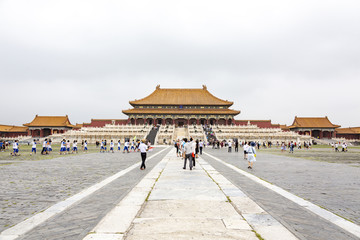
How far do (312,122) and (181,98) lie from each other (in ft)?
119

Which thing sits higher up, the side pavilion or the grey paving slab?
the side pavilion

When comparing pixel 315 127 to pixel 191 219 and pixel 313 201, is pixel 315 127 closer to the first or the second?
pixel 313 201

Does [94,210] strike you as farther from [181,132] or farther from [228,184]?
[181,132]

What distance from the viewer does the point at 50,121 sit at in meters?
70.2

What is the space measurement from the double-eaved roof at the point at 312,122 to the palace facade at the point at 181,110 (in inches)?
689

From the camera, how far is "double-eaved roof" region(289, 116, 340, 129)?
68.0 metres

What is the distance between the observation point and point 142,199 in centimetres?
514

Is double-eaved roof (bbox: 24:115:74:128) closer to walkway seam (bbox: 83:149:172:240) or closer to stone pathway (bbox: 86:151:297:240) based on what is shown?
walkway seam (bbox: 83:149:172:240)

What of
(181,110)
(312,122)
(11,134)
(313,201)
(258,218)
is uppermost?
(181,110)

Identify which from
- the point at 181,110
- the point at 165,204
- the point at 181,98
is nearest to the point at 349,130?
the point at 181,110

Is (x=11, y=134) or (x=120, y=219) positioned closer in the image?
(x=120, y=219)

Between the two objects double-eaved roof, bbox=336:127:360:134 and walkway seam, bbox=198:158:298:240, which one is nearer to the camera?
walkway seam, bbox=198:158:298:240

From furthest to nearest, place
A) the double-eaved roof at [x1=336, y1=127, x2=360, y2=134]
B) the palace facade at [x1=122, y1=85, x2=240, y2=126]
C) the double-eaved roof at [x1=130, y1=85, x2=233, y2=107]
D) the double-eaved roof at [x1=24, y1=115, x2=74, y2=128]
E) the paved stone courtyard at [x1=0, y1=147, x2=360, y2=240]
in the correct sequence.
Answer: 1. the double-eaved roof at [x1=24, y1=115, x2=74, y2=128]
2. the double-eaved roof at [x1=130, y1=85, x2=233, y2=107]
3. the double-eaved roof at [x1=336, y1=127, x2=360, y2=134]
4. the palace facade at [x1=122, y1=85, x2=240, y2=126]
5. the paved stone courtyard at [x1=0, y1=147, x2=360, y2=240]

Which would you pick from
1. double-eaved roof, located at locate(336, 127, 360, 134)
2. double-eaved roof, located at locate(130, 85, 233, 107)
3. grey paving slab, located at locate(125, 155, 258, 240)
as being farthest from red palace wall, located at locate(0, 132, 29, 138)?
double-eaved roof, located at locate(336, 127, 360, 134)
